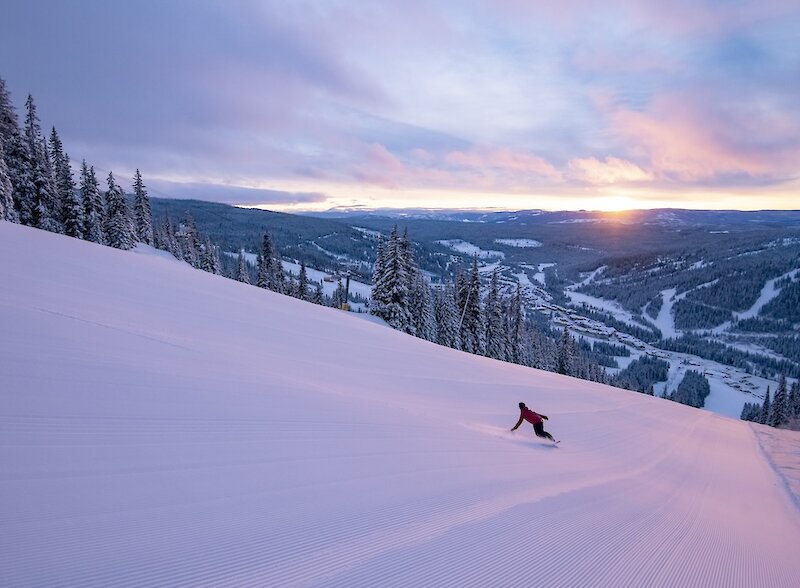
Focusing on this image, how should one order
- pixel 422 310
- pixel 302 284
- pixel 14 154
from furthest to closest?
1. pixel 302 284
2. pixel 422 310
3. pixel 14 154

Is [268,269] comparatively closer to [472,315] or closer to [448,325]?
[448,325]

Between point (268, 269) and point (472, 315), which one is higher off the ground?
point (268, 269)

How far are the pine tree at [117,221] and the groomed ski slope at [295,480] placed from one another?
3221 cm

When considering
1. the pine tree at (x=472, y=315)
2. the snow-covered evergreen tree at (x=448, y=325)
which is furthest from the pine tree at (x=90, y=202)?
the pine tree at (x=472, y=315)

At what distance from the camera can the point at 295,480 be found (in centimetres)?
495

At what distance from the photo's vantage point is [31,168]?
3064 cm

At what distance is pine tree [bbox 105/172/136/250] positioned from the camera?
38.7m

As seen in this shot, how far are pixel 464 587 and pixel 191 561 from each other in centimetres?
244

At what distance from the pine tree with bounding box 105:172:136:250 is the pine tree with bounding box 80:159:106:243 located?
5.76ft

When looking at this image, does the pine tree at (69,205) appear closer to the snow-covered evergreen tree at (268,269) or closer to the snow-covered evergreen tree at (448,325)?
the snow-covered evergreen tree at (268,269)

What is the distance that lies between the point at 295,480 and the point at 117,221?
4387 centimetres

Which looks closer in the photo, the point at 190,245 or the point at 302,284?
the point at 302,284

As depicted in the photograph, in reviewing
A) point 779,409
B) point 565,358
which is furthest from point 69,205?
point 779,409

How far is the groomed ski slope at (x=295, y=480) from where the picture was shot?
352cm
